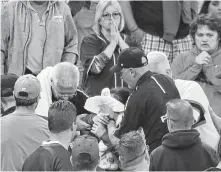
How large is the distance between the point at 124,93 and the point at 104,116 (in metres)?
0.34

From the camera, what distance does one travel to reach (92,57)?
30.4 feet

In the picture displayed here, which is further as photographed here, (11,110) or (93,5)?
(93,5)

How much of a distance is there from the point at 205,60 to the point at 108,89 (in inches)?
49.6

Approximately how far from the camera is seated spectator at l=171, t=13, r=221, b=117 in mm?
8773

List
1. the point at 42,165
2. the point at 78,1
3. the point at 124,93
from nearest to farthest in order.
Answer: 1. the point at 42,165
2. the point at 124,93
3. the point at 78,1

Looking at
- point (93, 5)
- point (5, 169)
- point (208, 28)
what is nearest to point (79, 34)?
point (93, 5)

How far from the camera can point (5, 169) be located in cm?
662

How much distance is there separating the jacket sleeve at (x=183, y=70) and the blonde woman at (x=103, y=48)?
2.40ft

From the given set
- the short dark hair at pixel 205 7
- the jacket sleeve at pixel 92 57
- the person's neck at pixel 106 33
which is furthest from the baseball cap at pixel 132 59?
the short dark hair at pixel 205 7

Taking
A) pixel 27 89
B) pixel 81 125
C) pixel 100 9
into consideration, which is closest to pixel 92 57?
pixel 100 9

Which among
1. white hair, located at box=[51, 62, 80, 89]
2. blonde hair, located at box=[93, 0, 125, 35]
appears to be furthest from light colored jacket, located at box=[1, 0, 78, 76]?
white hair, located at box=[51, 62, 80, 89]

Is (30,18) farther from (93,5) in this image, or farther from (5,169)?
(5,169)

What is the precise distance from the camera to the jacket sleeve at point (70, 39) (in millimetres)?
9344

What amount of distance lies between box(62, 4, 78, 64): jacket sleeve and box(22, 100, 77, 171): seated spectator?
2872mm
